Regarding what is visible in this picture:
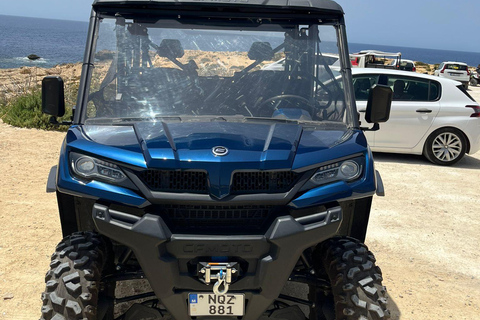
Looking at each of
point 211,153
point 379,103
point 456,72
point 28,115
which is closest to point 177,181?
point 211,153

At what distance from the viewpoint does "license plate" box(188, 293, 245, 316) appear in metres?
2.99

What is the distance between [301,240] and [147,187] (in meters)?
0.89

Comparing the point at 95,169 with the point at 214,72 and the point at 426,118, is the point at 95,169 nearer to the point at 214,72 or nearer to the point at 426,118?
the point at 214,72

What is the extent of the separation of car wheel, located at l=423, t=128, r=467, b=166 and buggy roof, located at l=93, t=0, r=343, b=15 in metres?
7.10

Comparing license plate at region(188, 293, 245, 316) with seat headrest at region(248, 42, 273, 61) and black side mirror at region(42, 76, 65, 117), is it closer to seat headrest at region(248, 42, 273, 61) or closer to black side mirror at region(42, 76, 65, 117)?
black side mirror at region(42, 76, 65, 117)

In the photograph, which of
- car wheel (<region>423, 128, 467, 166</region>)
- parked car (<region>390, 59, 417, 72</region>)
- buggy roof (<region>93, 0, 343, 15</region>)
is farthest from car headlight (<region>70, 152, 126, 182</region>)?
parked car (<region>390, 59, 417, 72</region>)

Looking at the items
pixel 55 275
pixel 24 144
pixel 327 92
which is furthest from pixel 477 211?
pixel 24 144

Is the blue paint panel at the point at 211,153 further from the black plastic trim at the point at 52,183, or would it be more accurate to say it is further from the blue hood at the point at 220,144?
the black plastic trim at the point at 52,183

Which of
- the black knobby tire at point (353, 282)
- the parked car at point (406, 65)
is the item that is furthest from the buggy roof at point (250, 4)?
the parked car at point (406, 65)

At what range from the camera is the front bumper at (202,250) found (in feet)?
9.48

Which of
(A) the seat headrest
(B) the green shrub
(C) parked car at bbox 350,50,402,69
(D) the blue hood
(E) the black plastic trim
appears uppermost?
(A) the seat headrest

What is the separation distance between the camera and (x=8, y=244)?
5.62 meters

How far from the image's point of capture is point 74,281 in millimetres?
3014

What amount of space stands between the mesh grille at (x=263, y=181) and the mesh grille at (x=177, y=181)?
18 cm
